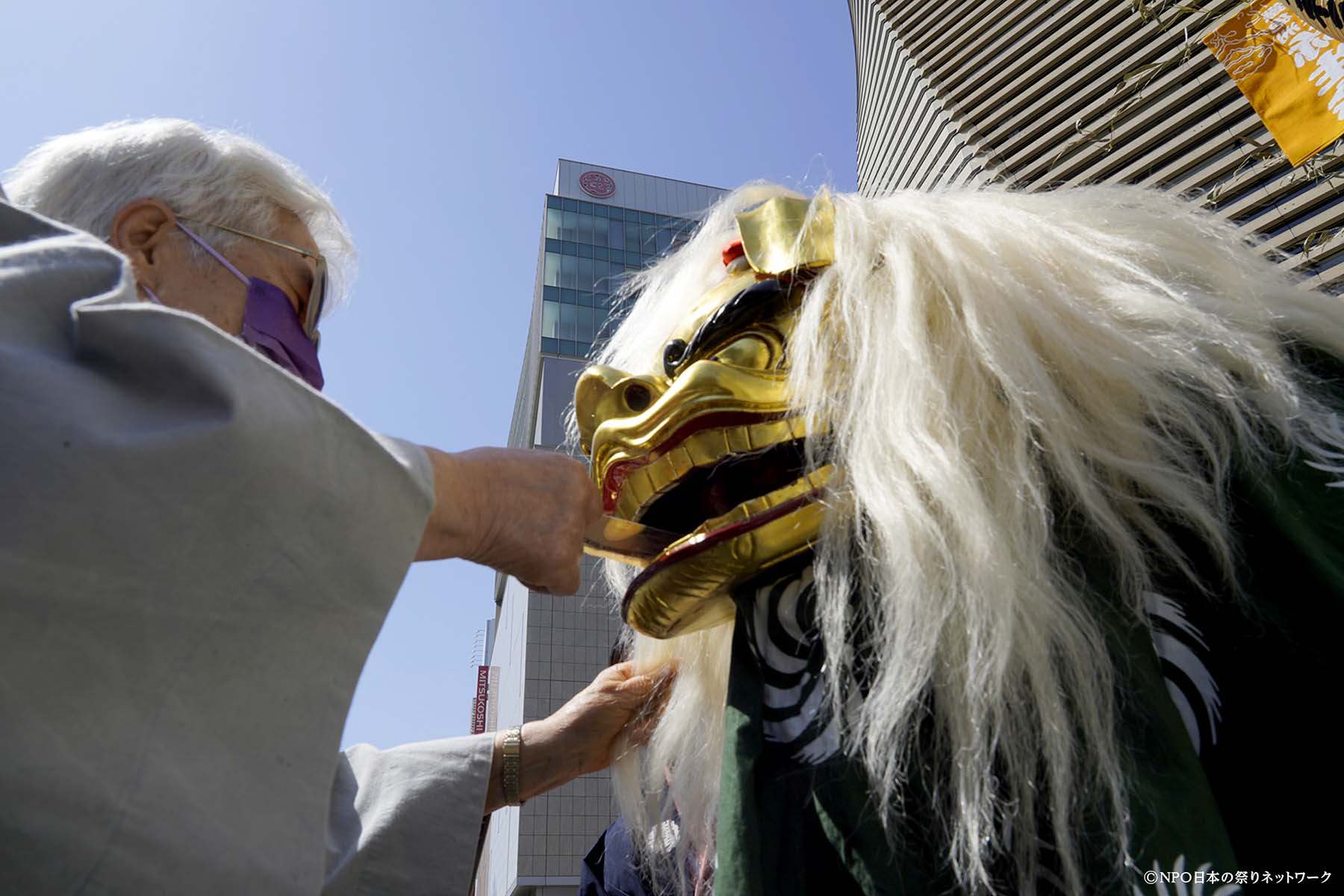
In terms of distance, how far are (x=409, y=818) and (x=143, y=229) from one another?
3.88 feet

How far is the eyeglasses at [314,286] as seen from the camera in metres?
1.73

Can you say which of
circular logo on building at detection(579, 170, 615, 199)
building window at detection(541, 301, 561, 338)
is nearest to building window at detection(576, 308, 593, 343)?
building window at detection(541, 301, 561, 338)

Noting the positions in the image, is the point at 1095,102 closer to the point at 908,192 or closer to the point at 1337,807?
the point at 908,192

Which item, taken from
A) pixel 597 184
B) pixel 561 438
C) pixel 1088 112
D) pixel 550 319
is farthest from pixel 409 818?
pixel 597 184

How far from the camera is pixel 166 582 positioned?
65 cm

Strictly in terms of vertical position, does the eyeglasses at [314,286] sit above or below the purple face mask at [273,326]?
above

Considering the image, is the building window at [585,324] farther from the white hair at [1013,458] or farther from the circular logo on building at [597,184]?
the white hair at [1013,458]

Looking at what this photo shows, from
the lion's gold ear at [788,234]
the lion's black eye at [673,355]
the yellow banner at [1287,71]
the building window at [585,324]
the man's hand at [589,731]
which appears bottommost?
the man's hand at [589,731]

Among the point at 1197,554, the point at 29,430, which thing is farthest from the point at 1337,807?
the point at 29,430

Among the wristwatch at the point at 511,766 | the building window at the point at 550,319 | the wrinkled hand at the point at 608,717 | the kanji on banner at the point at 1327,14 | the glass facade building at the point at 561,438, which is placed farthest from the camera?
the building window at the point at 550,319

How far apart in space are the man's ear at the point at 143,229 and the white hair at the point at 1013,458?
0.99 meters

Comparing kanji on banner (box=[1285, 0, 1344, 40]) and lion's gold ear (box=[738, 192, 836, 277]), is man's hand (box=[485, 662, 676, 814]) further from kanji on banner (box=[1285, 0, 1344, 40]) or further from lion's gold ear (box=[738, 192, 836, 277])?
kanji on banner (box=[1285, 0, 1344, 40])

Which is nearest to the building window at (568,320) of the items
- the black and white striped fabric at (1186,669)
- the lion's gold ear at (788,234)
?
the lion's gold ear at (788,234)

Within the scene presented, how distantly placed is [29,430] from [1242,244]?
1539mm
